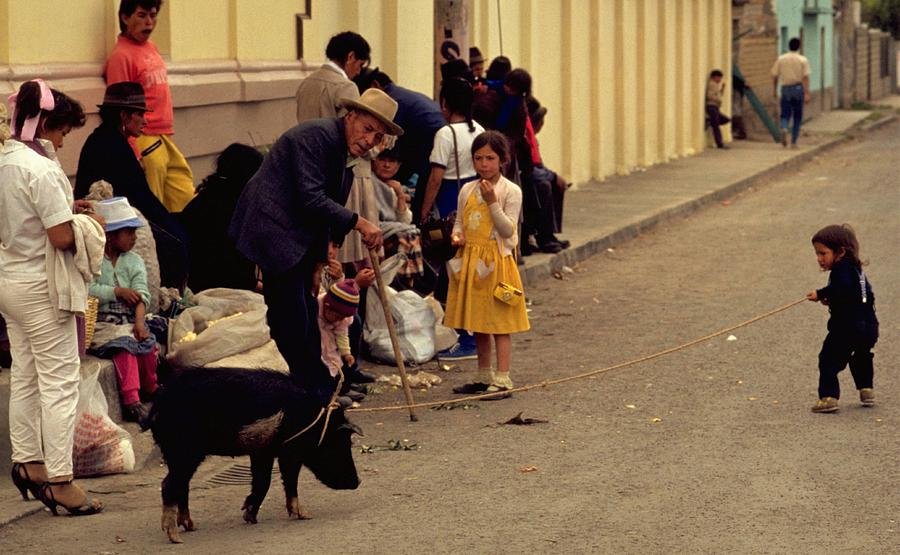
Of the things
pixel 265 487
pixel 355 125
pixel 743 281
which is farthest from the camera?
pixel 743 281

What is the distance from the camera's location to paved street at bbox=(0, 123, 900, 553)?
21.5ft

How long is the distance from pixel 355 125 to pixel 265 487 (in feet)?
7.11

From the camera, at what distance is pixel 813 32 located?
4494cm

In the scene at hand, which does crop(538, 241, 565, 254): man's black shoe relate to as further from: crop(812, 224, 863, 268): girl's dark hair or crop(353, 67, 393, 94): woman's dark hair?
crop(812, 224, 863, 268): girl's dark hair

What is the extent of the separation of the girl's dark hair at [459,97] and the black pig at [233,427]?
4476mm

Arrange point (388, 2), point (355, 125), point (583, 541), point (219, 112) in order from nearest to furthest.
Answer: point (583, 541) → point (355, 125) → point (219, 112) → point (388, 2)

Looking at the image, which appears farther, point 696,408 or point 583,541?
point 696,408

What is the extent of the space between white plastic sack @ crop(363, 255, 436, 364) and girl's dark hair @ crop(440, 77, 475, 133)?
3.35 feet

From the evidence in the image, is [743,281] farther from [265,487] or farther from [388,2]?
[265,487]

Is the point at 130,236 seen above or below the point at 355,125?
below

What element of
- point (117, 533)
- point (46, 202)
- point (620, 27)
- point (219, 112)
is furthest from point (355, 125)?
point (620, 27)

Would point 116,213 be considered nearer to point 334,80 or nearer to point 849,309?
point 334,80

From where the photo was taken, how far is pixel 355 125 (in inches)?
327

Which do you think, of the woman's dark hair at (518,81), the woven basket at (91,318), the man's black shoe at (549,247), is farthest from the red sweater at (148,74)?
the man's black shoe at (549,247)
